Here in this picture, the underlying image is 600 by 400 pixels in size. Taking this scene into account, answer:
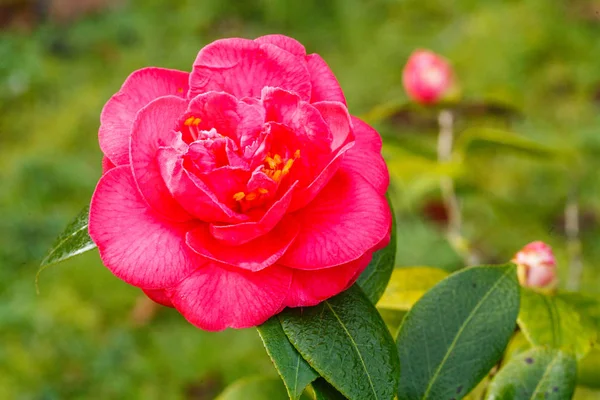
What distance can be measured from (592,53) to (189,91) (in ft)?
6.59

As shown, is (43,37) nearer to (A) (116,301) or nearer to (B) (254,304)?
(A) (116,301)

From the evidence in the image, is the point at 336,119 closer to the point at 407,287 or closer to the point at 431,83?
the point at 407,287

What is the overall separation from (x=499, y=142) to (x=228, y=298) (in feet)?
2.10

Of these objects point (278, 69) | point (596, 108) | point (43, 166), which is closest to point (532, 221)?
point (596, 108)

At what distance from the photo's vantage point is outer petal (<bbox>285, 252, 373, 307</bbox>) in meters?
0.42

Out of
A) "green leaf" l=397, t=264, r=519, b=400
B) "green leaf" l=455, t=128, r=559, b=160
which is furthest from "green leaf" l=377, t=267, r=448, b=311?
"green leaf" l=455, t=128, r=559, b=160

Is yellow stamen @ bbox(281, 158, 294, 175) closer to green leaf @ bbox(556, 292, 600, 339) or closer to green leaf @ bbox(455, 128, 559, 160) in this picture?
green leaf @ bbox(556, 292, 600, 339)

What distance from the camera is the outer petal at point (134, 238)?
41 centimetres

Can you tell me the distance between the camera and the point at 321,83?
47 centimetres

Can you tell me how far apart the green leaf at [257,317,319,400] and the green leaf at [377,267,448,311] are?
19cm

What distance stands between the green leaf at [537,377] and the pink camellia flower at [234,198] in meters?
0.17

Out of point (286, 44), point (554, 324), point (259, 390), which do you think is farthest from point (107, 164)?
point (554, 324)

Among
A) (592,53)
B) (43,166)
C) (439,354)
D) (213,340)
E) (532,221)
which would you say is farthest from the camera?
(592,53)

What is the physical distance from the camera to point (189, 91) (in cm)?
45
